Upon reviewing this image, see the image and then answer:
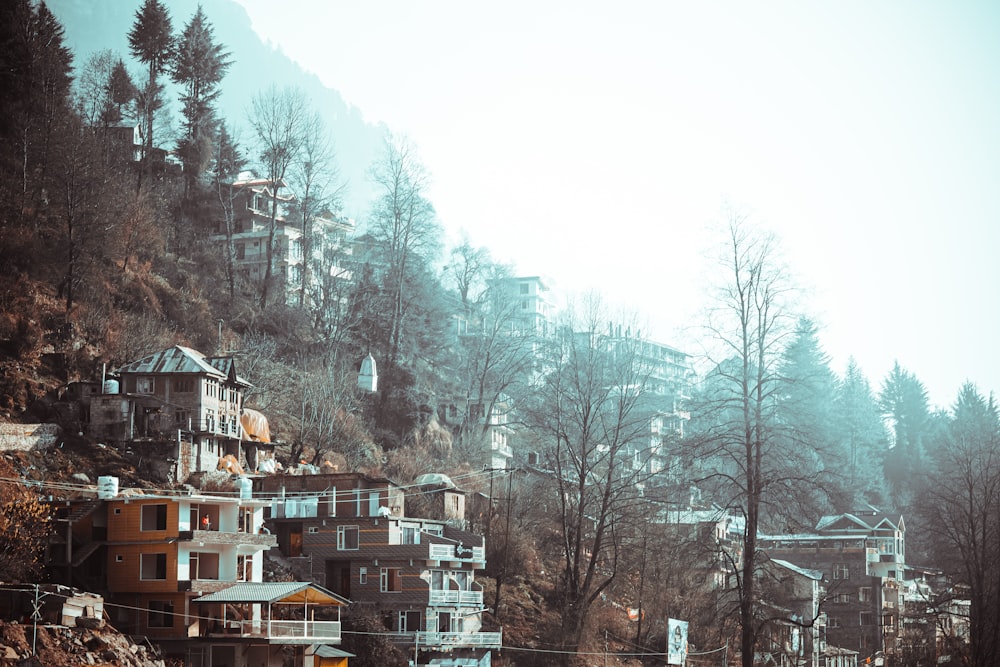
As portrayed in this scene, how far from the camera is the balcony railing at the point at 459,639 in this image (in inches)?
1842

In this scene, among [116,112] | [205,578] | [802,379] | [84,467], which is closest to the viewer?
[802,379]

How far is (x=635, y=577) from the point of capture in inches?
2414

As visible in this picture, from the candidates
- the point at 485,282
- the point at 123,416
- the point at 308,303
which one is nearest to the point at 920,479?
the point at 485,282

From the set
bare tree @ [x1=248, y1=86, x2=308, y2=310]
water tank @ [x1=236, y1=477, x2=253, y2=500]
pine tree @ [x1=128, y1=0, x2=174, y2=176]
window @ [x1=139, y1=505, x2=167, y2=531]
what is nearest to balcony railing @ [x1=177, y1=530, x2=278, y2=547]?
window @ [x1=139, y1=505, x2=167, y2=531]

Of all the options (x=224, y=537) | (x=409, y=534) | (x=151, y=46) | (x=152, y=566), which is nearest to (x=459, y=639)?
(x=409, y=534)

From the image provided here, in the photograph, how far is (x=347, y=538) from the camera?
165 ft

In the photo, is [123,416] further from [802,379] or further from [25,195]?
[802,379]

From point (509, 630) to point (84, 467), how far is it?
20.6m

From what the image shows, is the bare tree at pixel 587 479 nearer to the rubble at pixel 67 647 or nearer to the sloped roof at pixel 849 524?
the sloped roof at pixel 849 524

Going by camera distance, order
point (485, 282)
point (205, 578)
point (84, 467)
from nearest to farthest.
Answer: point (205, 578), point (84, 467), point (485, 282)

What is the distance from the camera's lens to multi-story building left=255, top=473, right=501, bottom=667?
1893 inches

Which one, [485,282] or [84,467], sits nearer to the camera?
[84,467]

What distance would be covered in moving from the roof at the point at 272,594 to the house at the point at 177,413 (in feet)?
35.1

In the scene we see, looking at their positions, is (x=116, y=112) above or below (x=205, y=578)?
above
